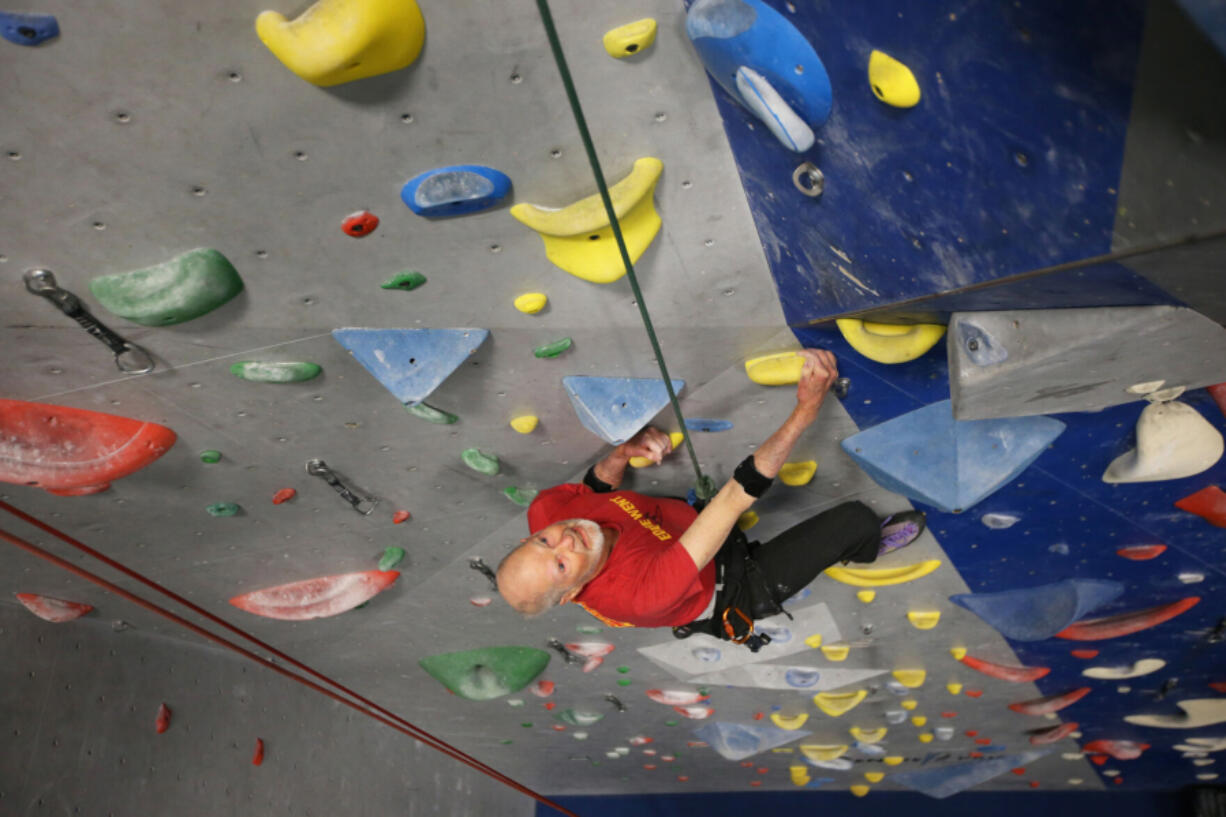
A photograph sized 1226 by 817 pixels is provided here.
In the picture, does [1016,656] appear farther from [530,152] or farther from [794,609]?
[530,152]

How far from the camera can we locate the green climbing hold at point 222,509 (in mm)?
2033

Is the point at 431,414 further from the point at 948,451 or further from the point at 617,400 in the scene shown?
the point at 948,451

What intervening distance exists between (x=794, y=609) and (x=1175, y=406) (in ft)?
3.75

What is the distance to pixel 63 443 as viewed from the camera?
173cm

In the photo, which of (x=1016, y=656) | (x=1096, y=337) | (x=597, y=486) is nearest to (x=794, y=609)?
(x=1016, y=656)

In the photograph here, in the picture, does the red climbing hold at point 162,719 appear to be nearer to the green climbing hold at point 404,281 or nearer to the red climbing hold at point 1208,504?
the green climbing hold at point 404,281

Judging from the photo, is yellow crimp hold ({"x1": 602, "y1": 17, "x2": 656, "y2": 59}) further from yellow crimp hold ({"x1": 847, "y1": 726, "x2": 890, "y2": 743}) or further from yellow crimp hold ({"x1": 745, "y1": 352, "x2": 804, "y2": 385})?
yellow crimp hold ({"x1": 847, "y1": 726, "x2": 890, "y2": 743})

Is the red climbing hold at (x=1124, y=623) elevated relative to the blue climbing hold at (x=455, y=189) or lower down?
lower down

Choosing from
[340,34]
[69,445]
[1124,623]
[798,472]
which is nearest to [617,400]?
[798,472]

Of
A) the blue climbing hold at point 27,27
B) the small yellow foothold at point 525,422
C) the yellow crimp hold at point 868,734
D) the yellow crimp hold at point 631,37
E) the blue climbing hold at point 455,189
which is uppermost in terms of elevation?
the yellow crimp hold at point 631,37

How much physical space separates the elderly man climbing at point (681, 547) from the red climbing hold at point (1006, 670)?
766 millimetres

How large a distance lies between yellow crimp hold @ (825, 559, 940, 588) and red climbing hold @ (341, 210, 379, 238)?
4.30ft

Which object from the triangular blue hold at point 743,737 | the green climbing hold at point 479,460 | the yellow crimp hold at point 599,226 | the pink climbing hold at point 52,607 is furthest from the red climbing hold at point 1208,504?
the pink climbing hold at point 52,607

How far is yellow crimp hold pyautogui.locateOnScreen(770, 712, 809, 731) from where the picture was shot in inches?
126
